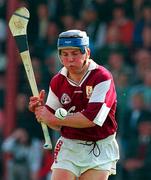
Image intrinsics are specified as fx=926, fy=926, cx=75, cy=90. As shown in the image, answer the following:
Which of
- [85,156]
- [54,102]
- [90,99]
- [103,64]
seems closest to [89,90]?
[90,99]

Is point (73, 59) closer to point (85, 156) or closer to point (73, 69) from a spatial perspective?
point (73, 69)

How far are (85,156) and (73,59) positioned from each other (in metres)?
0.90

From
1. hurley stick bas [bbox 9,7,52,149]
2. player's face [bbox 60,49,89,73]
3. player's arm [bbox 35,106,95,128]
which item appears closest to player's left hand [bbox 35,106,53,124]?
player's arm [bbox 35,106,95,128]

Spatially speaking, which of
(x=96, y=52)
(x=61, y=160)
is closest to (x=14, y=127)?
(x=96, y=52)

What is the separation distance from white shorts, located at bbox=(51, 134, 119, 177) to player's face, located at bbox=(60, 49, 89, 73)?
0.68 meters

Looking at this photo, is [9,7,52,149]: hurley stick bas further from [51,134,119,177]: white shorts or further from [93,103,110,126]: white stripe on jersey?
[93,103,110,126]: white stripe on jersey

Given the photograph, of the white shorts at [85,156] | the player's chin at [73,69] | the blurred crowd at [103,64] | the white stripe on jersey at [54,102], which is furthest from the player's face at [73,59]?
the blurred crowd at [103,64]

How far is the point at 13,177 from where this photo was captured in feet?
47.8

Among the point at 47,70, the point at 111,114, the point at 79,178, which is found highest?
the point at 111,114

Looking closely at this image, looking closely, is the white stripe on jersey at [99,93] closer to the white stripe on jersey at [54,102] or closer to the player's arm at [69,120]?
the player's arm at [69,120]

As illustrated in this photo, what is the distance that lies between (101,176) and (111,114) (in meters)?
0.57

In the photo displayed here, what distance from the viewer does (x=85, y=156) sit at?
27.5 feet

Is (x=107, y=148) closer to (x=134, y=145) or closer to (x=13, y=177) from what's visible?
(x=134, y=145)

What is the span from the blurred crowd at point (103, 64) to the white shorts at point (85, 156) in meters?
4.80
